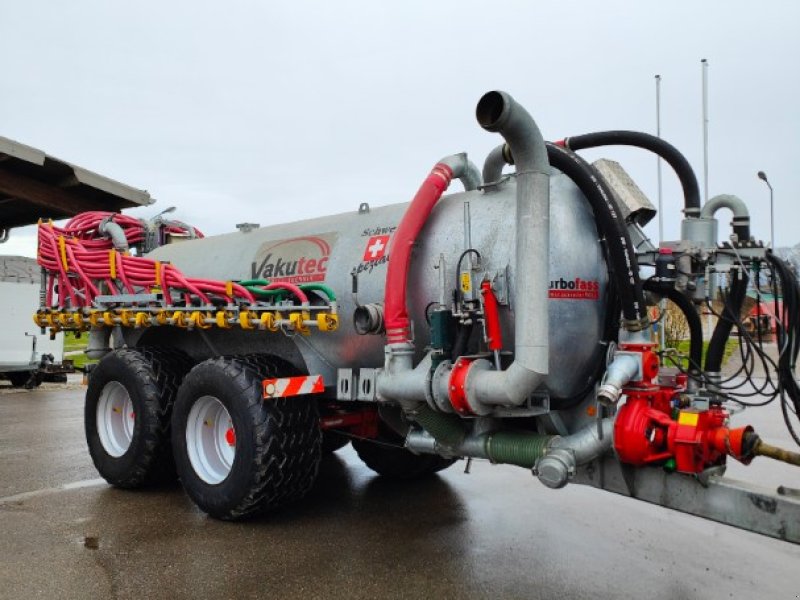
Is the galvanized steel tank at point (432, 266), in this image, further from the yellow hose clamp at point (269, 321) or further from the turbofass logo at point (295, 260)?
the yellow hose clamp at point (269, 321)

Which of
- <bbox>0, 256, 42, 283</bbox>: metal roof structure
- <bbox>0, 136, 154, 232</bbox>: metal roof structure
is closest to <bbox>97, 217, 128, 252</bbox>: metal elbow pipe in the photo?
<bbox>0, 136, 154, 232</bbox>: metal roof structure

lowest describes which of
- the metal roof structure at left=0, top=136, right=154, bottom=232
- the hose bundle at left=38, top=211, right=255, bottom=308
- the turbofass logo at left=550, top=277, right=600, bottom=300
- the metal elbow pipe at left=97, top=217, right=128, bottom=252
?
the turbofass logo at left=550, top=277, right=600, bottom=300

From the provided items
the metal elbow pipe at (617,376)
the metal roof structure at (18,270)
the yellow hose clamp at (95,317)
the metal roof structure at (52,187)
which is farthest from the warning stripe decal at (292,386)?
the metal roof structure at (18,270)

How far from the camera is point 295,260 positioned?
5.59 m

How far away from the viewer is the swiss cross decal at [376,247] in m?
4.92

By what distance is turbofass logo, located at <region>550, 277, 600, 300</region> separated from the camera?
3.99m

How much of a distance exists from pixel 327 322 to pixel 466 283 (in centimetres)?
115

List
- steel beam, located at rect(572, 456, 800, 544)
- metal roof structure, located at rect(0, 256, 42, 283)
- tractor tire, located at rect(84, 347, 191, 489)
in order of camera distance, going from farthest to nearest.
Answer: metal roof structure, located at rect(0, 256, 42, 283) → tractor tire, located at rect(84, 347, 191, 489) → steel beam, located at rect(572, 456, 800, 544)

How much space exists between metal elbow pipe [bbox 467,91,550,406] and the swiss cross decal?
1.38 metres

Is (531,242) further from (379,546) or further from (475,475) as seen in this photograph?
(475,475)

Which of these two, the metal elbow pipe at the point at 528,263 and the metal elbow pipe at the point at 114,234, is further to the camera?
the metal elbow pipe at the point at 114,234

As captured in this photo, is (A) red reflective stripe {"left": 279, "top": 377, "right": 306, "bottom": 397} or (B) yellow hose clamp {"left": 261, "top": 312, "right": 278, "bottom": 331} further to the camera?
(B) yellow hose clamp {"left": 261, "top": 312, "right": 278, "bottom": 331}

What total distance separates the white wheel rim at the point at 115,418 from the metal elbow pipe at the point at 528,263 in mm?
3950

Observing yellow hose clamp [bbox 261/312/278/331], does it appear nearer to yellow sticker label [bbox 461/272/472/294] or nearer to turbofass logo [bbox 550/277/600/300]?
yellow sticker label [bbox 461/272/472/294]
